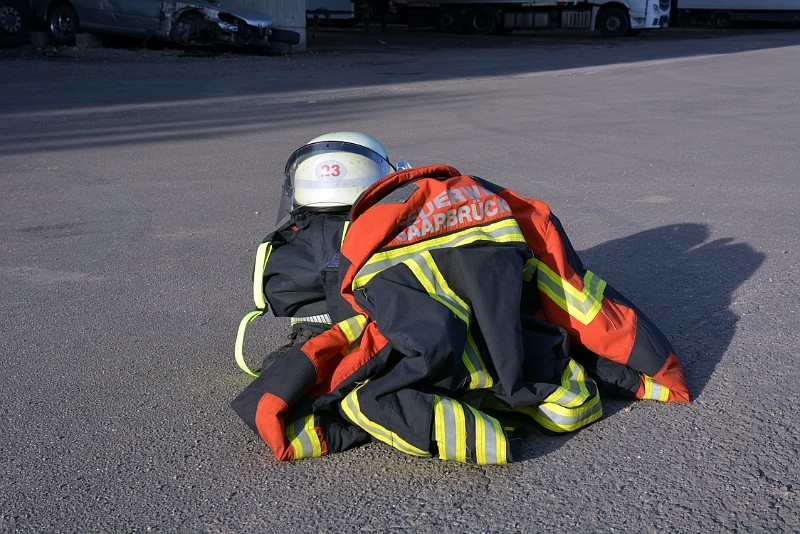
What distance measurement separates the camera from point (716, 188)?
7.45 metres

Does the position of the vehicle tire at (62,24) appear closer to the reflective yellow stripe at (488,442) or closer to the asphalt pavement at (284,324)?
the asphalt pavement at (284,324)

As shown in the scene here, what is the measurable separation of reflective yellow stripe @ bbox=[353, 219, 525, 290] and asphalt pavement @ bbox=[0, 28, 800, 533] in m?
0.61

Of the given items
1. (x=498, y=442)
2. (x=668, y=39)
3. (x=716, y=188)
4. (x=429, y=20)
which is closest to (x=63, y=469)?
(x=498, y=442)

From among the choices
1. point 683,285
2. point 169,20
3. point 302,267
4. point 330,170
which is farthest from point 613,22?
point 302,267

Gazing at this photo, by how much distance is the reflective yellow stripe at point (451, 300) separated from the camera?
10.2 feet

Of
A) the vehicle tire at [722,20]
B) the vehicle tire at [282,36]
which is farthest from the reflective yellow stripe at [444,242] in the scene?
the vehicle tire at [722,20]

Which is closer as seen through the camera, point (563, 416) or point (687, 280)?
point (563, 416)

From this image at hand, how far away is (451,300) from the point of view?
3.14 metres

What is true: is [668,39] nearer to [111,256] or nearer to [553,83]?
[553,83]

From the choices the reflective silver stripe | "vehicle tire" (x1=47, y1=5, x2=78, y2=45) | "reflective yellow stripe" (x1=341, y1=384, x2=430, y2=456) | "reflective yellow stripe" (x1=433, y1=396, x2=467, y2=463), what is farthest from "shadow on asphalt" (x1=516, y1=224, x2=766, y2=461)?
"vehicle tire" (x1=47, y1=5, x2=78, y2=45)

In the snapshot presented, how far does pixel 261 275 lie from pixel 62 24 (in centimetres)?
1934

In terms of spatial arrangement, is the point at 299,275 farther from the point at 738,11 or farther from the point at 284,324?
the point at 738,11

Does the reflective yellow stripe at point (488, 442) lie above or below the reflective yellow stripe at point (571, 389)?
below

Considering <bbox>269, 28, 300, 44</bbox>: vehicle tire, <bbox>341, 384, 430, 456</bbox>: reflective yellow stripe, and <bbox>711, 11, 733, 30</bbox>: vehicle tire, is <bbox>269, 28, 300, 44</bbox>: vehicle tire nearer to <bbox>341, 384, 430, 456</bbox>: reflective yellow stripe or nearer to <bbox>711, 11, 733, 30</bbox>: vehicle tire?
<bbox>341, 384, 430, 456</bbox>: reflective yellow stripe
